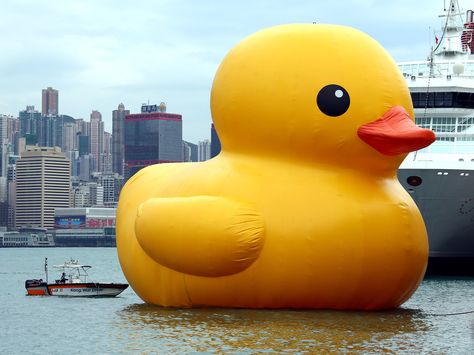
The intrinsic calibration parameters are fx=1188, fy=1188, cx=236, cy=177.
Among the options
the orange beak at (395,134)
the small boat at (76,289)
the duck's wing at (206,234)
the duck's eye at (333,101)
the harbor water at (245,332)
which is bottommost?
the small boat at (76,289)

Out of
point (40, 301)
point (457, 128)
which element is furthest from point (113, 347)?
point (457, 128)

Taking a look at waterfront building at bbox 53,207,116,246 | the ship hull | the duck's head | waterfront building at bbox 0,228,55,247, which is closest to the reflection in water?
the duck's head

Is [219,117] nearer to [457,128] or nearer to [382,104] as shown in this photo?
[382,104]

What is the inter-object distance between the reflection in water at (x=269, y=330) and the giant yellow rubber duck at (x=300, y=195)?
1.12 feet

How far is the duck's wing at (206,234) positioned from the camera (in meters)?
18.1

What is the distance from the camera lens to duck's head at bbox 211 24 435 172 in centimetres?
1869

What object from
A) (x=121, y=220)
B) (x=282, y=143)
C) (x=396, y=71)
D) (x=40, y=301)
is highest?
(x=396, y=71)

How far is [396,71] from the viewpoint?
19.6m

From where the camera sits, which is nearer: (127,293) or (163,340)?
(163,340)

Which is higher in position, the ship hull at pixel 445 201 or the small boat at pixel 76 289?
the ship hull at pixel 445 201

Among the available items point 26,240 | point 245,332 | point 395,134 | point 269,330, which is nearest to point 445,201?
point 395,134

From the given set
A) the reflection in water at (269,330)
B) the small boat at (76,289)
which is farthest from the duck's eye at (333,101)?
the small boat at (76,289)

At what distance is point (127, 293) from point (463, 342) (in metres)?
16.9

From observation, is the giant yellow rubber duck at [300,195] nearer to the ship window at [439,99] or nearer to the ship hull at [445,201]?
the ship hull at [445,201]
